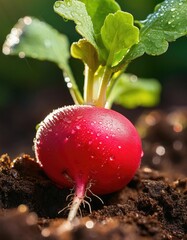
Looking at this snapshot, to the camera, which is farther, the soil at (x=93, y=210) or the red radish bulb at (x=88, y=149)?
the red radish bulb at (x=88, y=149)

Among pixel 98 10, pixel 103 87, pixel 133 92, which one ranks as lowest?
pixel 103 87

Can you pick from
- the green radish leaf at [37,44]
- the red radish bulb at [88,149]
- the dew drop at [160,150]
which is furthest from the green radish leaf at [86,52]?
the dew drop at [160,150]

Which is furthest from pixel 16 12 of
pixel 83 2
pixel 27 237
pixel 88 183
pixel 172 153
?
pixel 27 237

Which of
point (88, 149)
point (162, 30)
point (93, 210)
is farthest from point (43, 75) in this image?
point (88, 149)

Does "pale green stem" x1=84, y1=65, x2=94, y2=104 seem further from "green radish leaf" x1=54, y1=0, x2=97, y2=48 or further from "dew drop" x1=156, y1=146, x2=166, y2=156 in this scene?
"dew drop" x1=156, y1=146, x2=166, y2=156

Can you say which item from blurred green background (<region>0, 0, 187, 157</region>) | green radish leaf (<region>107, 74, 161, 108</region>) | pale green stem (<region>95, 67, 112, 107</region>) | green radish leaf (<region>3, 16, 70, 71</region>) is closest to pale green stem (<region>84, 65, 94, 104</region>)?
pale green stem (<region>95, 67, 112, 107</region>)

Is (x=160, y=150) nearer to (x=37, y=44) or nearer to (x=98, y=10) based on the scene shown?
(x=37, y=44)

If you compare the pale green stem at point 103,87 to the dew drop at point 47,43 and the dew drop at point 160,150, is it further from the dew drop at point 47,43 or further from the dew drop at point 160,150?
the dew drop at point 160,150
